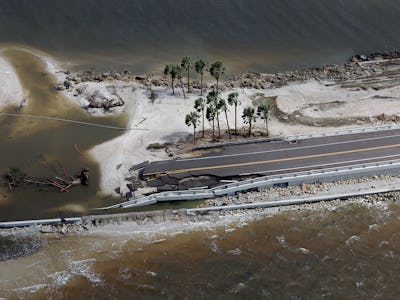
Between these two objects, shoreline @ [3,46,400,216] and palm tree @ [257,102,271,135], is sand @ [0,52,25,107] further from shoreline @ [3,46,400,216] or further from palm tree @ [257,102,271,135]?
palm tree @ [257,102,271,135]

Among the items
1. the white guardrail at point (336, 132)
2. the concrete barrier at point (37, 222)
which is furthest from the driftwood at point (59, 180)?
the white guardrail at point (336, 132)

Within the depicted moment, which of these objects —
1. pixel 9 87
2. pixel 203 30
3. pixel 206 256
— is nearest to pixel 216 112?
pixel 206 256

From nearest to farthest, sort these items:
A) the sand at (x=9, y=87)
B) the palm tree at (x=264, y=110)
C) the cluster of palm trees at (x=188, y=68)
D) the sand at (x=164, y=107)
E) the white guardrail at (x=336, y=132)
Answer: the sand at (x=164, y=107) < the white guardrail at (x=336, y=132) < the palm tree at (x=264, y=110) < the cluster of palm trees at (x=188, y=68) < the sand at (x=9, y=87)

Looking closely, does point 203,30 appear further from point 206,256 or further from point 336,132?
point 206,256

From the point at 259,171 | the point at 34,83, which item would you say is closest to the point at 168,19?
the point at 34,83

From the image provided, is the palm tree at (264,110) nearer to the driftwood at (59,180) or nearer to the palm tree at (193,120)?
the palm tree at (193,120)
